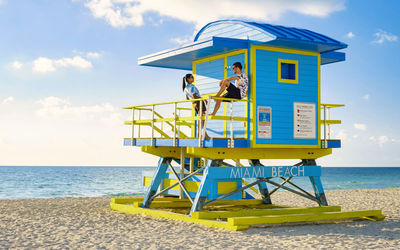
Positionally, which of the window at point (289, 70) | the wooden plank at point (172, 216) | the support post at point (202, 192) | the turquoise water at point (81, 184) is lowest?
the turquoise water at point (81, 184)

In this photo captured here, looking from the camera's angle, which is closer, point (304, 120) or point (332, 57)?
point (304, 120)

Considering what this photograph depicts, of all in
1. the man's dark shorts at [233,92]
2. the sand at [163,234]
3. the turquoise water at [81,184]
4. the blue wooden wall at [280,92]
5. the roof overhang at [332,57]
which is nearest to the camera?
the sand at [163,234]

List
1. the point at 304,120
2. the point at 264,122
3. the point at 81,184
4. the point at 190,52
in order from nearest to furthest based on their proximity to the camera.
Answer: the point at 264,122 → the point at 304,120 → the point at 190,52 → the point at 81,184

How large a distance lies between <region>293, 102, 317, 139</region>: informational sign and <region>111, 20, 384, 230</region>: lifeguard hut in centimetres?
3

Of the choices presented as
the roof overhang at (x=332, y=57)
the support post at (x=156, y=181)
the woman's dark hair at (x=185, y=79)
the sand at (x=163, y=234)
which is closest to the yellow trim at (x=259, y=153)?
the sand at (x=163, y=234)

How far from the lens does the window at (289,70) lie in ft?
45.6

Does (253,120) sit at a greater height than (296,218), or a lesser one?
greater

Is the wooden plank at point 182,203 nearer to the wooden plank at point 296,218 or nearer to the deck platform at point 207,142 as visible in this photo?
the deck platform at point 207,142

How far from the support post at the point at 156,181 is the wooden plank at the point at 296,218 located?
13.4ft

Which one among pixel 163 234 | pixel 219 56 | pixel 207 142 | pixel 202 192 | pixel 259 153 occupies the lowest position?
pixel 163 234

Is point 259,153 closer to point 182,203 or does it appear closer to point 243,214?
point 243,214

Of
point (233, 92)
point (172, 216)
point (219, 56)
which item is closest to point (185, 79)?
point (219, 56)

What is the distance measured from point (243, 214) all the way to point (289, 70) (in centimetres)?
414

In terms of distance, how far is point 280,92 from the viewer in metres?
13.6
